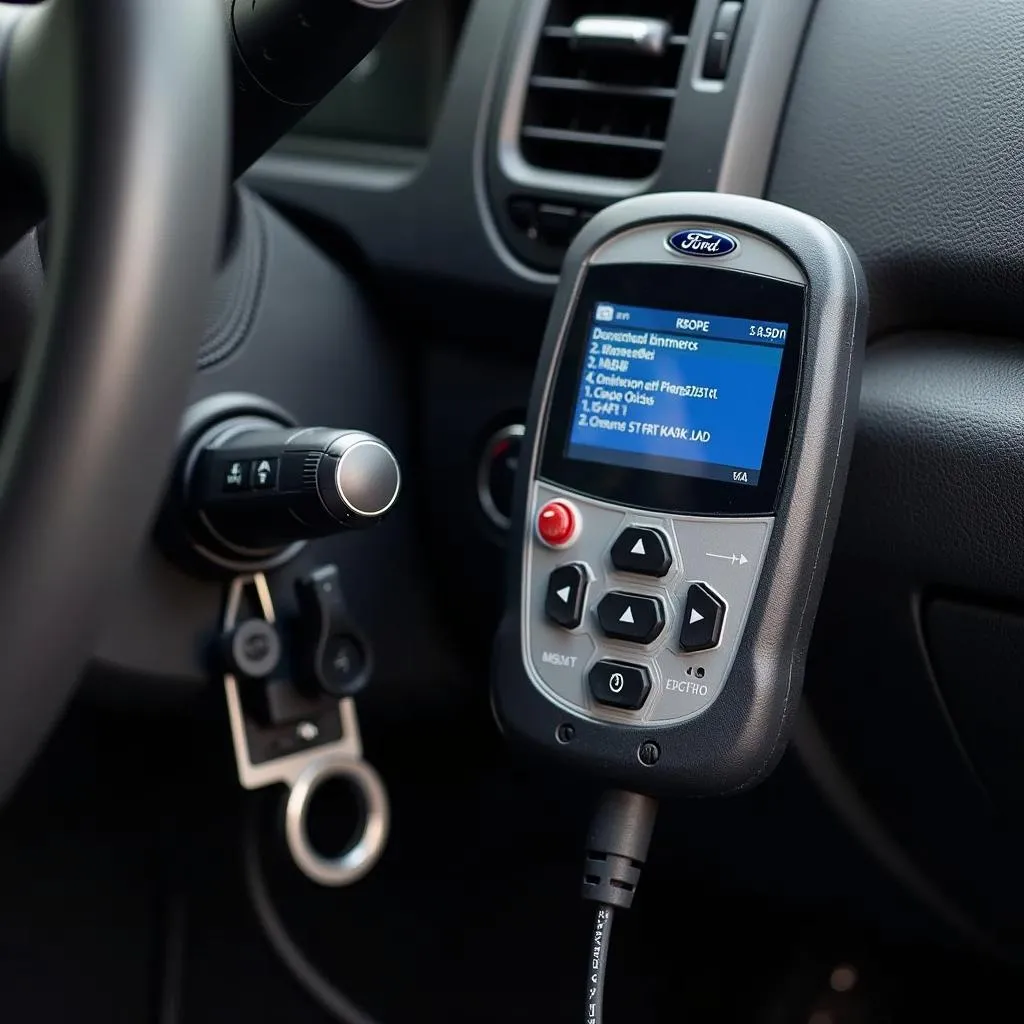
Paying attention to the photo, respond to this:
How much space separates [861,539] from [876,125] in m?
0.22

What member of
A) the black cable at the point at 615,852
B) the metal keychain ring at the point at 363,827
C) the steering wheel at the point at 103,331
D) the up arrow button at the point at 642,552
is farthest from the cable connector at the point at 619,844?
the steering wheel at the point at 103,331

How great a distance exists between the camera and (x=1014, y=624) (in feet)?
2.74

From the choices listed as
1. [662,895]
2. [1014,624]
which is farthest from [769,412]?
[662,895]

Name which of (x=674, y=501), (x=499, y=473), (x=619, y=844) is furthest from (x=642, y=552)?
(x=499, y=473)

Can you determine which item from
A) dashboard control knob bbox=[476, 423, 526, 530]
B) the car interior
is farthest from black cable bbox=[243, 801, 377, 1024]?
dashboard control knob bbox=[476, 423, 526, 530]

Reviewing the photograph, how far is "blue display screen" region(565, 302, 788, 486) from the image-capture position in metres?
0.77

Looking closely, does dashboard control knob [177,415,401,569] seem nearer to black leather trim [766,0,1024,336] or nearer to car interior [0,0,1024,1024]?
car interior [0,0,1024,1024]

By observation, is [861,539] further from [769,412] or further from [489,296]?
[489,296]

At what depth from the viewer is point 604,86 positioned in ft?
3.13

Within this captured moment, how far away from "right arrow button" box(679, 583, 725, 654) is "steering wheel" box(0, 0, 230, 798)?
1.13 ft

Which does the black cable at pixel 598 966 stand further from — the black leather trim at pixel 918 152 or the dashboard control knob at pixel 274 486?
the black leather trim at pixel 918 152

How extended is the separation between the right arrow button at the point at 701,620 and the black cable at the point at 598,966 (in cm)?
14

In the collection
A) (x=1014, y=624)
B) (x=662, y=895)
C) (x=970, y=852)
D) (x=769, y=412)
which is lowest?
(x=662, y=895)

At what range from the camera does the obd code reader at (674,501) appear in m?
0.74
